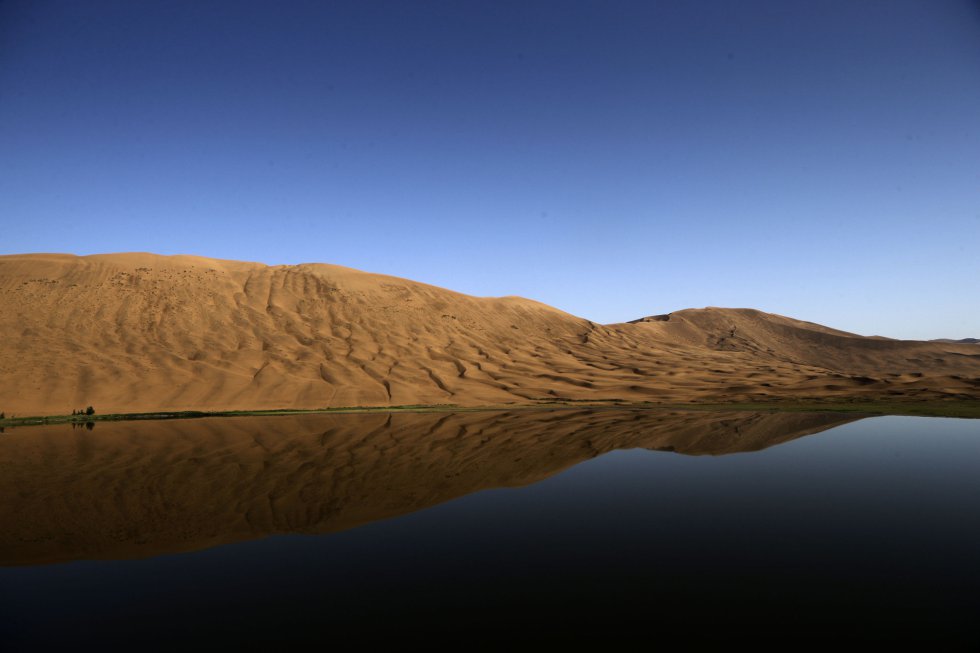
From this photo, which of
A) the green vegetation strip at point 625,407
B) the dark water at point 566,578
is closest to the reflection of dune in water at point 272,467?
the dark water at point 566,578

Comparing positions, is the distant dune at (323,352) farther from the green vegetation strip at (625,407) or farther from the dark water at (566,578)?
the dark water at (566,578)

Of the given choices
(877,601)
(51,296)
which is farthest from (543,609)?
(51,296)

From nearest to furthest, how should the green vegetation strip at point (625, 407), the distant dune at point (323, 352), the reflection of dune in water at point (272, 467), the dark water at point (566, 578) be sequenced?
the dark water at point (566, 578) → the reflection of dune in water at point (272, 467) → the green vegetation strip at point (625, 407) → the distant dune at point (323, 352)

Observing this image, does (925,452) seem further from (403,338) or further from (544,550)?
(403,338)

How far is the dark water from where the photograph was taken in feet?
23.2

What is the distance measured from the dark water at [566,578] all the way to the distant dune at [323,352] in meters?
40.2

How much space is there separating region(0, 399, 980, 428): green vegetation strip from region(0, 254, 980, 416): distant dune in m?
3.08

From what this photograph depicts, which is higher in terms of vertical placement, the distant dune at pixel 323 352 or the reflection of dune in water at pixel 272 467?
the distant dune at pixel 323 352

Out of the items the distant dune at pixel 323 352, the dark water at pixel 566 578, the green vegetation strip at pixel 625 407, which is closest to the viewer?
the dark water at pixel 566 578

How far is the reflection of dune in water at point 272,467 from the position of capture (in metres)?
12.5

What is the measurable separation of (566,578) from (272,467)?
1528cm

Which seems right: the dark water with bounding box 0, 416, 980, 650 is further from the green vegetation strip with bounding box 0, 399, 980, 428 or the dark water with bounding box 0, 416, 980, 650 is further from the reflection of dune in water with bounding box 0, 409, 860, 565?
the green vegetation strip with bounding box 0, 399, 980, 428

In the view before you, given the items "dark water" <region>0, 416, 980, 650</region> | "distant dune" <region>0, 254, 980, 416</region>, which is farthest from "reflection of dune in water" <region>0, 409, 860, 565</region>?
"distant dune" <region>0, 254, 980, 416</region>

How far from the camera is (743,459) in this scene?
65.7 ft
